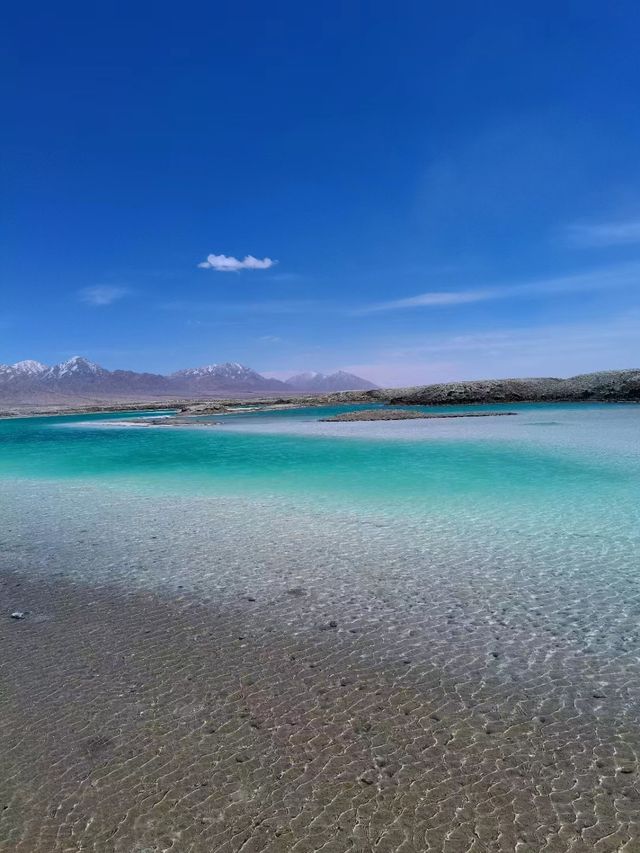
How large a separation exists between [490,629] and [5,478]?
1763 centimetres

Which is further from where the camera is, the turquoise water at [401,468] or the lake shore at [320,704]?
the turquoise water at [401,468]

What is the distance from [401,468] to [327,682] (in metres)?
12.5

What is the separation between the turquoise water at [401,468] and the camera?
11617 mm

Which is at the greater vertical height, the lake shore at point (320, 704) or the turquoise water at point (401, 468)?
the turquoise water at point (401, 468)

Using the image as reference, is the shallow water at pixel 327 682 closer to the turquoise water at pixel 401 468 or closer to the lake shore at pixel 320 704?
the lake shore at pixel 320 704

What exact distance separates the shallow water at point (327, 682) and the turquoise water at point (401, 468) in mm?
904

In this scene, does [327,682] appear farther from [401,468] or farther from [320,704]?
[401,468]

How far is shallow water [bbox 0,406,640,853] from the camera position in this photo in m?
→ 3.11

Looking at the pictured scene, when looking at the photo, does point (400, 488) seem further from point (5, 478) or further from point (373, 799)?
point (5, 478)

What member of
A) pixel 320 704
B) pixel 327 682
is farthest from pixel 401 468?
pixel 320 704

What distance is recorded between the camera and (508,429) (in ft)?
100.0

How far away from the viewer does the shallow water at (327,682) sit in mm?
3111

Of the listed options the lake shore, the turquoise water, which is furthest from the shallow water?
the turquoise water

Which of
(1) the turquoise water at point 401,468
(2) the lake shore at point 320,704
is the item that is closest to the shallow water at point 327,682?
(2) the lake shore at point 320,704
